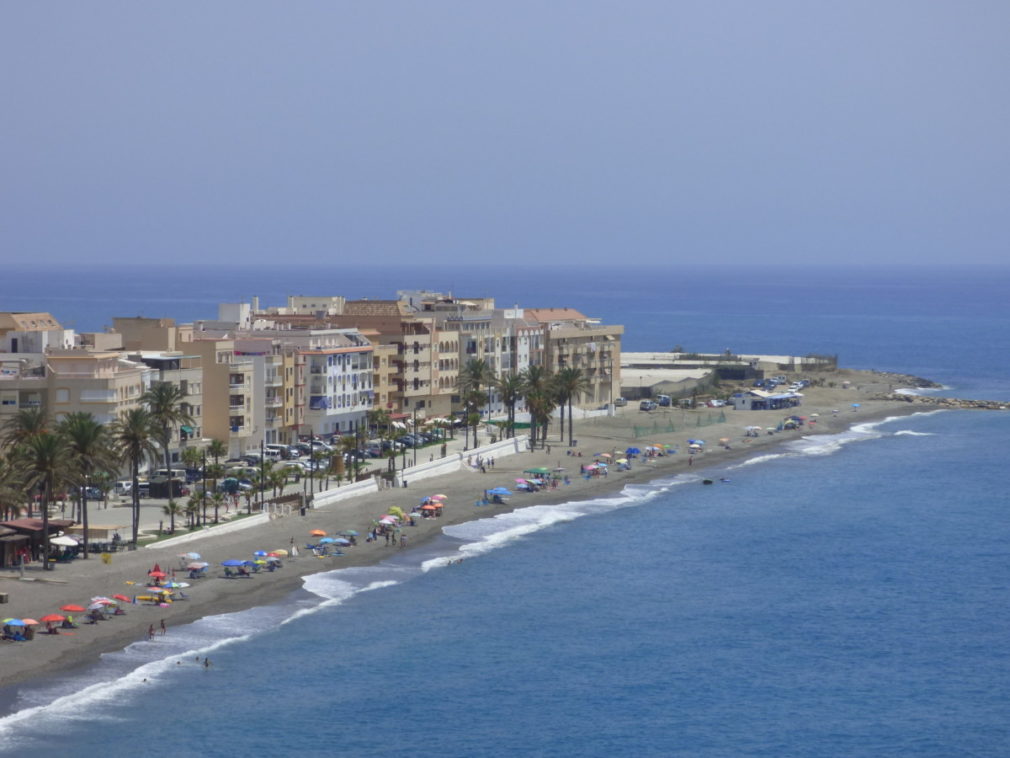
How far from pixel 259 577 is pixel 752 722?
29.4 m

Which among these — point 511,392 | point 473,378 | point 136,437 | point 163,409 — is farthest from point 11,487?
point 473,378

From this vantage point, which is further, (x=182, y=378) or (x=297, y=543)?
(x=182, y=378)

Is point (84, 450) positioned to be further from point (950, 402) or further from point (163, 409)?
point (950, 402)

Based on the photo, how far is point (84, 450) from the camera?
A: 80.6 m

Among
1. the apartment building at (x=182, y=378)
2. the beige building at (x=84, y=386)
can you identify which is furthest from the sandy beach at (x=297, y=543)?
the beige building at (x=84, y=386)

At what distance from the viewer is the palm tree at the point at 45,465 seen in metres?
77.8

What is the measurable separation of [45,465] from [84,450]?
9.92 ft

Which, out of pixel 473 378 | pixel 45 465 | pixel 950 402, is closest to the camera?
pixel 45 465

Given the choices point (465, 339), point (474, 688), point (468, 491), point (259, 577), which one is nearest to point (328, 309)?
point (465, 339)

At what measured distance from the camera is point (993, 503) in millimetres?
112500

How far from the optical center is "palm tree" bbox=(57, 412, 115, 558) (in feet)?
263

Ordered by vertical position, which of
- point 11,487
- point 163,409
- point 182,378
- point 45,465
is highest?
point 182,378

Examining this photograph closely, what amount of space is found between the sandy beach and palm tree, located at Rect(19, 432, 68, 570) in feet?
8.56

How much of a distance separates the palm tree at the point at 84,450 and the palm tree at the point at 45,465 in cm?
95
